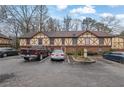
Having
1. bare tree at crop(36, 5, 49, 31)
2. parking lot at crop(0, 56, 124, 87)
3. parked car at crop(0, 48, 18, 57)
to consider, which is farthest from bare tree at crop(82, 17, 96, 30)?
parking lot at crop(0, 56, 124, 87)

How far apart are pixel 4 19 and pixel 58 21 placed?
16.5 m

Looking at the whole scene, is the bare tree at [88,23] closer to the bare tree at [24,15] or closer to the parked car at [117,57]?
the bare tree at [24,15]

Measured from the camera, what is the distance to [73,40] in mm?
40875

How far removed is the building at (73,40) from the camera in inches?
1593

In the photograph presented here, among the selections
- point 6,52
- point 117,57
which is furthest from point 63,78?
point 6,52

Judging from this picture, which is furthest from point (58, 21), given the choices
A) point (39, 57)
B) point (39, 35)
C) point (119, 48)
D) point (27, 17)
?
point (39, 57)

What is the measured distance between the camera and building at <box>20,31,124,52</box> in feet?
133

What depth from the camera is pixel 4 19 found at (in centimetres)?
4600

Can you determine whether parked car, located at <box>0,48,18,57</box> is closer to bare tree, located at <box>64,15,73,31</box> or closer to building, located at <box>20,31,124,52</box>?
building, located at <box>20,31,124,52</box>

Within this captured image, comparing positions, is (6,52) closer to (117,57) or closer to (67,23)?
(117,57)

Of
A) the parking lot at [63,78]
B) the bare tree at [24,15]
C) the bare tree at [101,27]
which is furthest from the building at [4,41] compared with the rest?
the parking lot at [63,78]

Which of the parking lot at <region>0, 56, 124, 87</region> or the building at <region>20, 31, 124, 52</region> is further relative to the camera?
the building at <region>20, 31, 124, 52</region>
